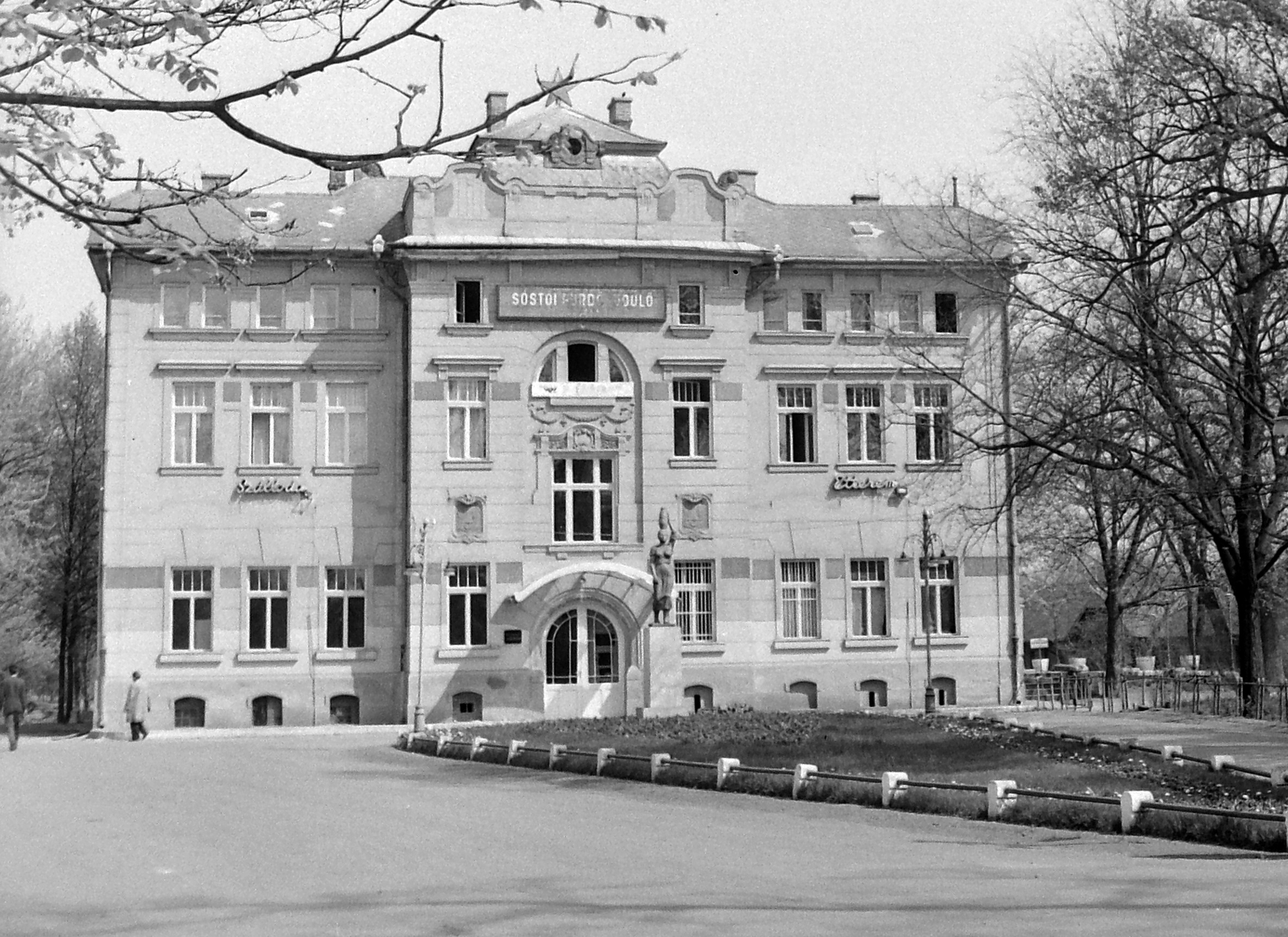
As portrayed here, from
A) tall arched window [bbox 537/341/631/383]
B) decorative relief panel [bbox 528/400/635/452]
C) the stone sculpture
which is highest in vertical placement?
tall arched window [bbox 537/341/631/383]

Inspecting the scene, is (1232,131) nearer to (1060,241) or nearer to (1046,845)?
(1060,241)

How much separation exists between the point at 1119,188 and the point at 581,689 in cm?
2415

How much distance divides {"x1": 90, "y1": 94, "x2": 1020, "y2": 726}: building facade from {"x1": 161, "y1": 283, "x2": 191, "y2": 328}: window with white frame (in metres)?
0.07

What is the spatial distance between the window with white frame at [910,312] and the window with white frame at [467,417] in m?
12.4

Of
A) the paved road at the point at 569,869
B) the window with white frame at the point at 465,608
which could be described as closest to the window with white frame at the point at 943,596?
the window with white frame at the point at 465,608

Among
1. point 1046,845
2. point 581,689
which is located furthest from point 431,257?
point 1046,845

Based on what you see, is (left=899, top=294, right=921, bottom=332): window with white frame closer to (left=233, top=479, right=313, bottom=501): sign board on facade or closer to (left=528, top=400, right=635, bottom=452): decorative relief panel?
(left=528, top=400, right=635, bottom=452): decorative relief panel

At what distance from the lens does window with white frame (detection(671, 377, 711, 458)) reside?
4791 centimetres

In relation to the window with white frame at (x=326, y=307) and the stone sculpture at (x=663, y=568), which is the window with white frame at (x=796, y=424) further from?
the window with white frame at (x=326, y=307)

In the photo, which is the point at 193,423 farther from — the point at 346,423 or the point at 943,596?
the point at 943,596

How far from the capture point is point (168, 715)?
150 feet

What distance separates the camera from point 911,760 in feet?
84.3

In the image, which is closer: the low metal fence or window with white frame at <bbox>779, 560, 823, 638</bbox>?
the low metal fence

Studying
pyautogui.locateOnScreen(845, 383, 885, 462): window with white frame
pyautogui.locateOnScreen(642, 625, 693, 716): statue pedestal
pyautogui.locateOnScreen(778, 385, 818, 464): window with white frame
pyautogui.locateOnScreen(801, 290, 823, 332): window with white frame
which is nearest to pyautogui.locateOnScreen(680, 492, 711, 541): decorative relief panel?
pyautogui.locateOnScreen(778, 385, 818, 464): window with white frame
